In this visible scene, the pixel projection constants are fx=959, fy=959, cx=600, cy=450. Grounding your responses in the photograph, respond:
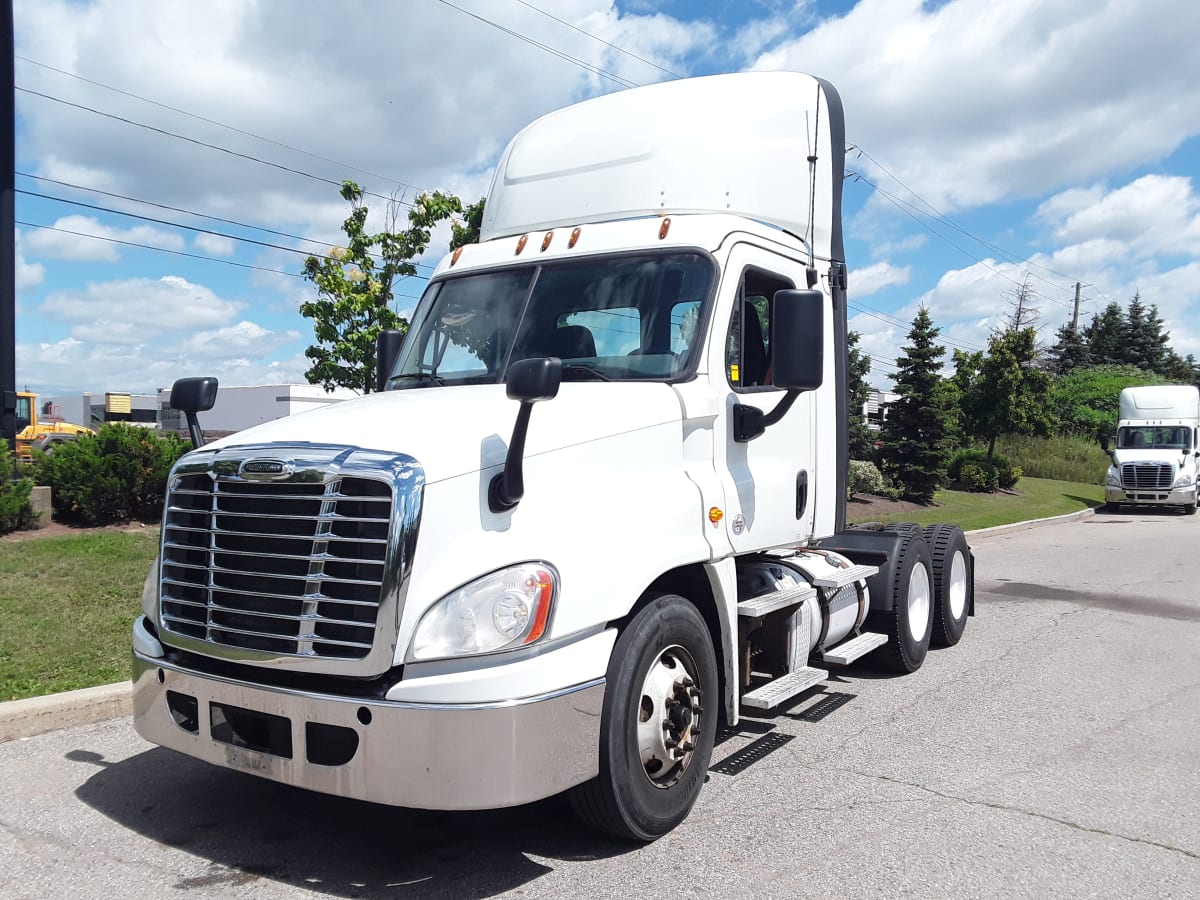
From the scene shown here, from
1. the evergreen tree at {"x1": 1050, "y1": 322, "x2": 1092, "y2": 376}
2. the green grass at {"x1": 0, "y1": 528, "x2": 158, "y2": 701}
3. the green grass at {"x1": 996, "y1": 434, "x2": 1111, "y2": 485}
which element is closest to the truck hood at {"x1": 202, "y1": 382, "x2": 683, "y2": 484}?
the green grass at {"x1": 0, "y1": 528, "x2": 158, "y2": 701}

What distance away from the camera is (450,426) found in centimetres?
382

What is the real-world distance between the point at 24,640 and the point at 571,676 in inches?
198

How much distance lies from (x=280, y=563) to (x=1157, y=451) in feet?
97.0

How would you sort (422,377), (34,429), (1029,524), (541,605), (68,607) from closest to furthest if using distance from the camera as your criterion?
(541,605) < (422,377) < (68,607) < (1029,524) < (34,429)

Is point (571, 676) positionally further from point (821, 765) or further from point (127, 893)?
point (821, 765)

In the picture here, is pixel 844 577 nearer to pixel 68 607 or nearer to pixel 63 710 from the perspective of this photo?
pixel 63 710

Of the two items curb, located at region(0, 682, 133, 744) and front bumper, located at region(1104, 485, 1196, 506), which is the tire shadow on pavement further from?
front bumper, located at region(1104, 485, 1196, 506)

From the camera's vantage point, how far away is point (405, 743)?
3.30 meters

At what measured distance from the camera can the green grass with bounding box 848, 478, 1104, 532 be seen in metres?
21.1

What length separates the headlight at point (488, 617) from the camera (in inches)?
133

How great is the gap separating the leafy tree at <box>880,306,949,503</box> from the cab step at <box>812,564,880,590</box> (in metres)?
19.2

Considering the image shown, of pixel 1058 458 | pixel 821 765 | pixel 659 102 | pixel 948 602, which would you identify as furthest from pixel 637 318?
pixel 1058 458

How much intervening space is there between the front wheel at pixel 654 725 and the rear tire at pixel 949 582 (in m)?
4.04

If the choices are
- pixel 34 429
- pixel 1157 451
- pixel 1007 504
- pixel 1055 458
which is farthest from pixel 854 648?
pixel 34 429
